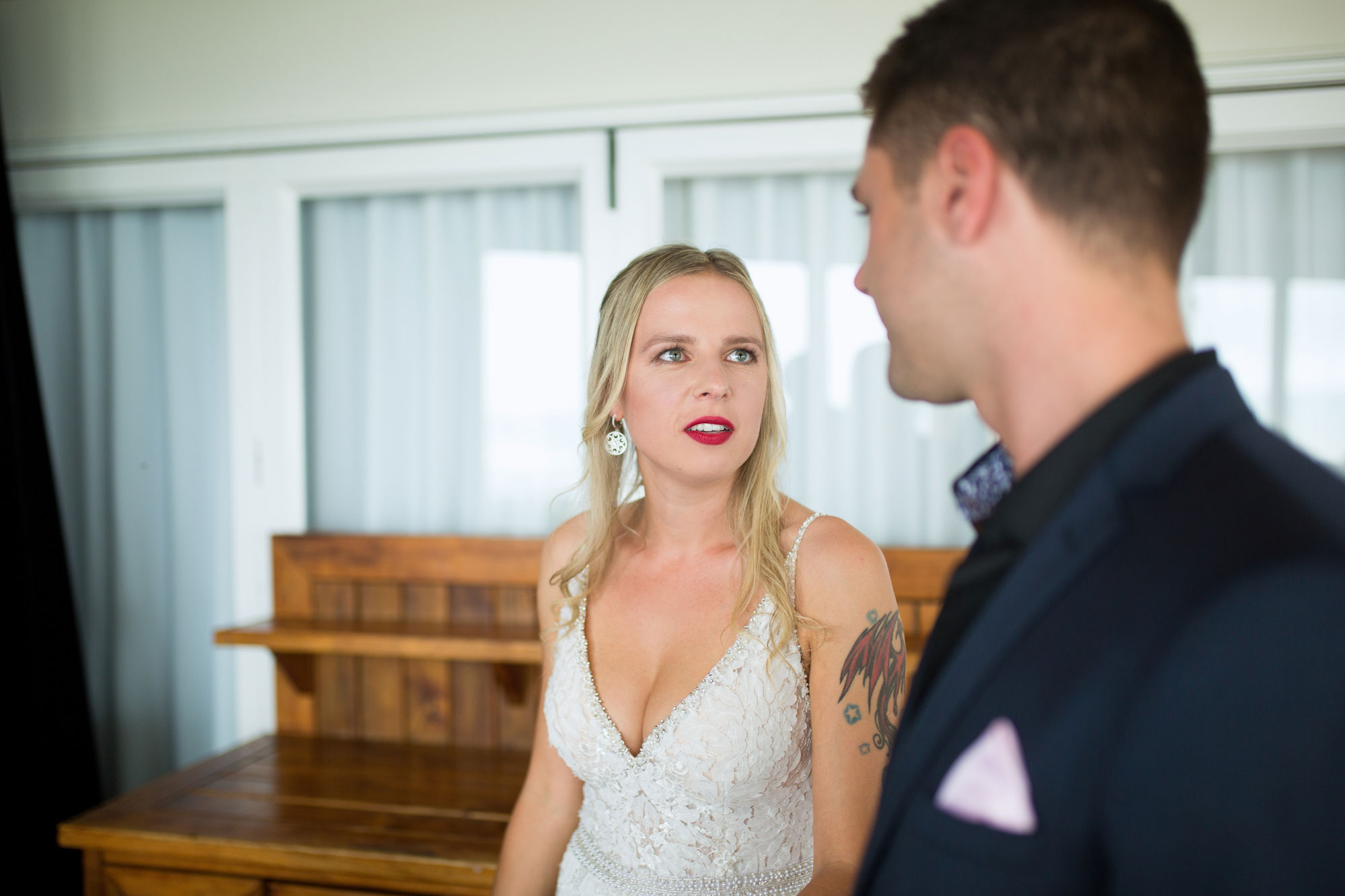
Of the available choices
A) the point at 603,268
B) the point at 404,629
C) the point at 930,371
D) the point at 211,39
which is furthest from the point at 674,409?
the point at 211,39

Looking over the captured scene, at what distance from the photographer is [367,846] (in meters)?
1.82

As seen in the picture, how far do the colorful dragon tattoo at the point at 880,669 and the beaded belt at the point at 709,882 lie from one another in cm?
27

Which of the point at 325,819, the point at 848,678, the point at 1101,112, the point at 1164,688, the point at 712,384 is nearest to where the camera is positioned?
the point at 1164,688

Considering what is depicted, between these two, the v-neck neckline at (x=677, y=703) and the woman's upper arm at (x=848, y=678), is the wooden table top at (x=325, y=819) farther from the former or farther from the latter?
the woman's upper arm at (x=848, y=678)

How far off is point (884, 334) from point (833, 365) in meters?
0.15

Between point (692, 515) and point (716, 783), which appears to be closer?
point (716, 783)

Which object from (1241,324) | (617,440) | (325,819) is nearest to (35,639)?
(325,819)

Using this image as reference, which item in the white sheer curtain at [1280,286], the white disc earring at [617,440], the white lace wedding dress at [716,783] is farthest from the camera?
the white sheer curtain at [1280,286]

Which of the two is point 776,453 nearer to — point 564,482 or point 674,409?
point 674,409

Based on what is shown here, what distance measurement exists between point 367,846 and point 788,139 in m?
1.82

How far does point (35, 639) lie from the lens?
7.72ft

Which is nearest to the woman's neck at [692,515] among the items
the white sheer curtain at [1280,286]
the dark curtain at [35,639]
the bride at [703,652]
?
the bride at [703,652]

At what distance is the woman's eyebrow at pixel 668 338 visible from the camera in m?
1.39

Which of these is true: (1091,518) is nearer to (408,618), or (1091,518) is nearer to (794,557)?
(794,557)
